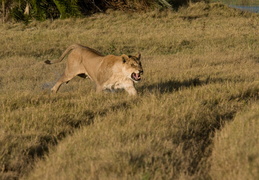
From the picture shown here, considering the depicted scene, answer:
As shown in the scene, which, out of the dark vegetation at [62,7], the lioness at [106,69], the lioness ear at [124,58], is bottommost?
the dark vegetation at [62,7]

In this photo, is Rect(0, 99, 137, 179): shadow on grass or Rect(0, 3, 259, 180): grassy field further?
Rect(0, 99, 137, 179): shadow on grass

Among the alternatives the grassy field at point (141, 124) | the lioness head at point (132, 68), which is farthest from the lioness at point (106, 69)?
the grassy field at point (141, 124)

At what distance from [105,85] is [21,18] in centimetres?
1491

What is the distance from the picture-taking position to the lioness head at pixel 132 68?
7152 millimetres

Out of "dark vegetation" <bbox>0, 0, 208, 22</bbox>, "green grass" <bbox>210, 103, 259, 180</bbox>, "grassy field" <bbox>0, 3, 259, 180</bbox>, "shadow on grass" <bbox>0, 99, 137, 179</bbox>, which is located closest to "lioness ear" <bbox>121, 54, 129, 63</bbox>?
"grassy field" <bbox>0, 3, 259, 180</bbox>

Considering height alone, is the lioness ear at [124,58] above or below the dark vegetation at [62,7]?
above

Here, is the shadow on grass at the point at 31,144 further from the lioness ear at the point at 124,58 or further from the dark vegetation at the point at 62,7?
the dark vegetation at the point at 62,7

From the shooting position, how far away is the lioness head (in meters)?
7.15

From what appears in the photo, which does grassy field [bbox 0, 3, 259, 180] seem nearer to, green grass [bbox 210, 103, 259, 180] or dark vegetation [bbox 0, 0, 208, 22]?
green grass [bbox 210, 103, 259, 180]

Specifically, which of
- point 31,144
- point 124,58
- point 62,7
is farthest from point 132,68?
point 62,7

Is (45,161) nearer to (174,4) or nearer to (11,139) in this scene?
(11,139)

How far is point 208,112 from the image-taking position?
246 inches

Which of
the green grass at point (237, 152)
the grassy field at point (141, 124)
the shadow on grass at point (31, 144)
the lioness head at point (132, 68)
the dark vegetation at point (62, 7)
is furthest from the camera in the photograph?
the dark vegetation at point (62, 7)

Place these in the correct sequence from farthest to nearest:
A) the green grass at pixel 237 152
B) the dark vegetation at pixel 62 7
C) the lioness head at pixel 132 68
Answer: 1. the dark vegetation at pixel 62 7
2. the lioness head at pixel 132 68
3. the green grass at pixel 237 152
